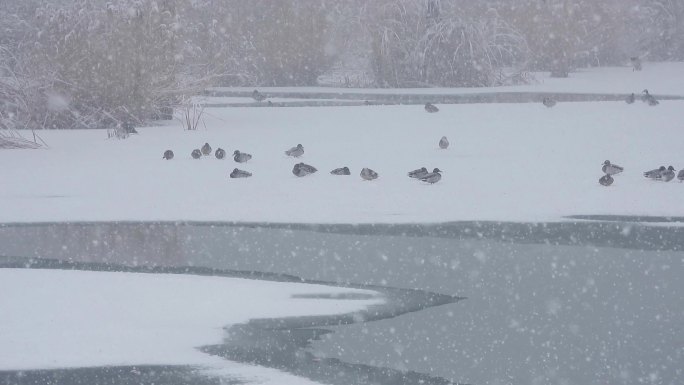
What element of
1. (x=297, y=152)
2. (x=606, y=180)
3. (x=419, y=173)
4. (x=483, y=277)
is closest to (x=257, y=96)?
(x=297, y=152)

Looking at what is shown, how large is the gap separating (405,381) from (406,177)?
23.9ft

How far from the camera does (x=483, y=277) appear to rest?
7.54 metres

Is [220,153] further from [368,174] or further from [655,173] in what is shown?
[655,173]

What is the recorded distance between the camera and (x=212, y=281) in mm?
7633

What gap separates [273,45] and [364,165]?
802 inches

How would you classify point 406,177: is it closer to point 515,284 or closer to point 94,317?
point 515,284

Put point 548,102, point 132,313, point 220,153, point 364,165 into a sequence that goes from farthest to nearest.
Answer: point 548,102 → point 220,153 → point 364,165 → point 132,313

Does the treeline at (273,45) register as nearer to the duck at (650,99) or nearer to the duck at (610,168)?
the duck at (650,99)

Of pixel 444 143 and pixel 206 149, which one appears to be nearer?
pixel 206 149

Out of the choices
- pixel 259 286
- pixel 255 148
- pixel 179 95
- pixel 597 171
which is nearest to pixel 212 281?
pixel 259 286

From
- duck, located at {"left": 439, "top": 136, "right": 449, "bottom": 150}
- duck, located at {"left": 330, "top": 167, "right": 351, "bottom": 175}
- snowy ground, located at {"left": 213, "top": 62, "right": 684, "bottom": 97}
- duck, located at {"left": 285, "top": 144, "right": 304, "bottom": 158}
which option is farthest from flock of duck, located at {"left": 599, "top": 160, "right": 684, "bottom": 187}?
snowy ground, located at {"left": 213, "top": 62, "right": 684, "bottom": 97}

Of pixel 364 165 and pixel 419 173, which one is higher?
pixel 364 165

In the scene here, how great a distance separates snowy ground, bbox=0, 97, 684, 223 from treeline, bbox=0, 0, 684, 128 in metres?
0.91

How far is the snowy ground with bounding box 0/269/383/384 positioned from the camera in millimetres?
5801
